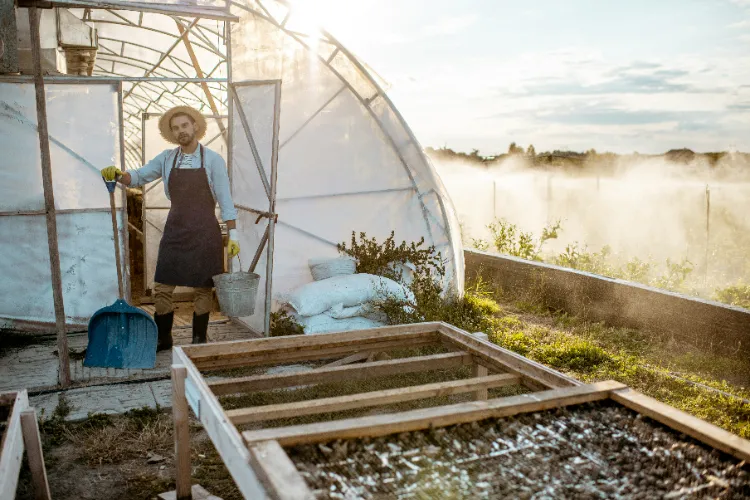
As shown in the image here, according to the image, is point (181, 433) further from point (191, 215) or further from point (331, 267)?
point (331, 267)

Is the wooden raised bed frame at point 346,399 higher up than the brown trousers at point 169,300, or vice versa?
the wooden raised bed frame at point 346,399

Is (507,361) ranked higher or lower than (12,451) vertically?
higher

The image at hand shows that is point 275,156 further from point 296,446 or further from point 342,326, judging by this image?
point 296,446

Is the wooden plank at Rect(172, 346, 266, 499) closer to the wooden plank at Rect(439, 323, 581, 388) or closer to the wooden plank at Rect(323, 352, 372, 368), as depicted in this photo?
the wooden plank at Rect(439, 323, 581, 388)

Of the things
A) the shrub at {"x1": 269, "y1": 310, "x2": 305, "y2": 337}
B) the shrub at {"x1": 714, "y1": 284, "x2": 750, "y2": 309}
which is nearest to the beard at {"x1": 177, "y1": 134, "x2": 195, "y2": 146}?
the shrub at {"x1": 269, "y1": 310, "x2": 305, "y2": 337}

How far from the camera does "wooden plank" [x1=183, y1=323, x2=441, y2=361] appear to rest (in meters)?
3.17

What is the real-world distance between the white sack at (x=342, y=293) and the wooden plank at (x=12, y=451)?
3.40 m

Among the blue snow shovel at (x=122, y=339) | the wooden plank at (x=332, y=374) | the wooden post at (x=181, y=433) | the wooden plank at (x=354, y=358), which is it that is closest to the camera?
the wooden post at (x=181, y=433)

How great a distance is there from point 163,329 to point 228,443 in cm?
385

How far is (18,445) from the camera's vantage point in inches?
100

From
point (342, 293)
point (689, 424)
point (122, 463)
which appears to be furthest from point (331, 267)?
point (689, 424)

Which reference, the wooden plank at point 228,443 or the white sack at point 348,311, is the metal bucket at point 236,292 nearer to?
the white sack at point 348,311

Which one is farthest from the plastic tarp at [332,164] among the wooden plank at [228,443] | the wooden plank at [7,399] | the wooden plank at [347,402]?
the wooden plank at [228,443]

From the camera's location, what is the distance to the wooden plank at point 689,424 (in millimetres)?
2012
